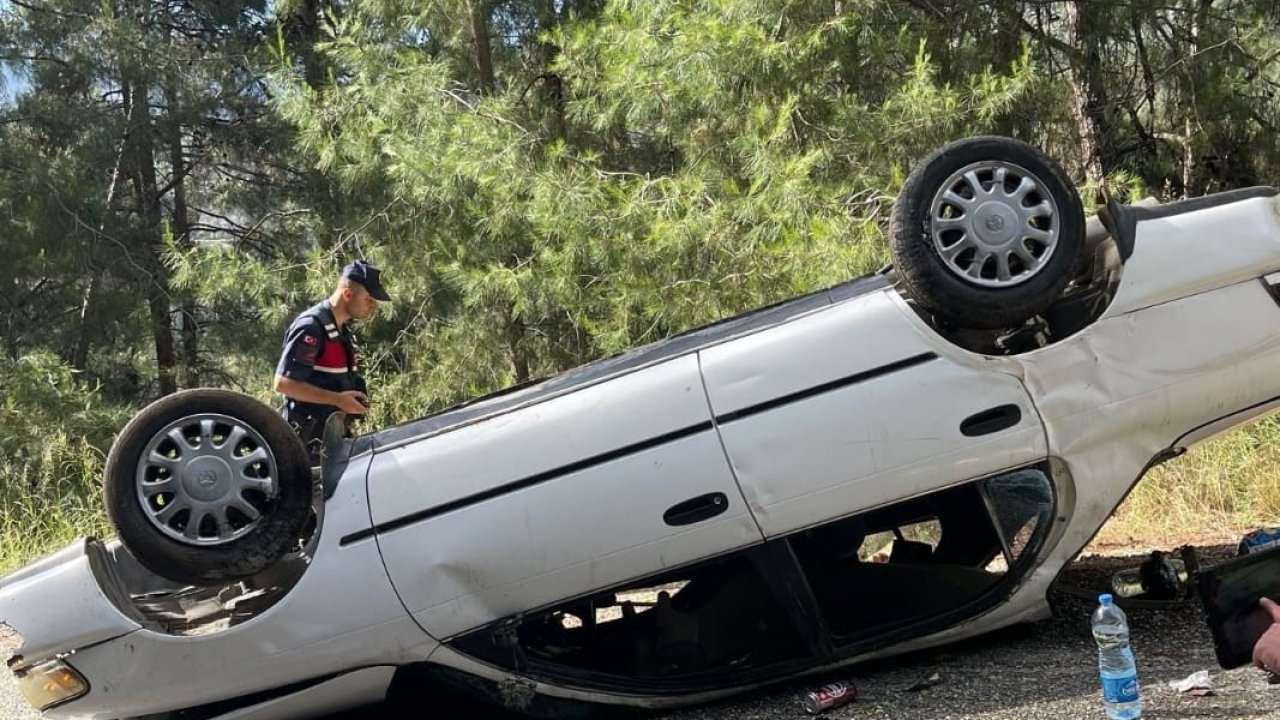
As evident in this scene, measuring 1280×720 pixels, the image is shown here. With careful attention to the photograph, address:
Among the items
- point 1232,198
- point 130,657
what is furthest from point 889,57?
point 130,657

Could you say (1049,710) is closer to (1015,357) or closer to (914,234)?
(1015,357)

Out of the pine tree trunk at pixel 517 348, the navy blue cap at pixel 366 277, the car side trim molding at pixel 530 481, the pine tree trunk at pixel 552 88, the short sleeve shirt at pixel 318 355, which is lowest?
the pine tree trunk at pixel 517 348

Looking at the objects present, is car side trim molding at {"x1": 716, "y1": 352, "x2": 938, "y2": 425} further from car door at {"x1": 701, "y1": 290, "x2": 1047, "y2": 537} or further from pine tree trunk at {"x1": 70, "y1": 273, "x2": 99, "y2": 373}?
pine tree trunk at {"x1": 70, "y1": 273, "x2": 99, "y2": 373}

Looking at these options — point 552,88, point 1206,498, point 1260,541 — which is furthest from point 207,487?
point 552,88

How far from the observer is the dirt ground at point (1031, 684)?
352cm

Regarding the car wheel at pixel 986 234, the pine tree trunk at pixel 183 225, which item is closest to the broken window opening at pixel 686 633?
the car wheel at pixel 986 234

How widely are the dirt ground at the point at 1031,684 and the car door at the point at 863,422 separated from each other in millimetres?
677

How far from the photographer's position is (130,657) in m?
3.90

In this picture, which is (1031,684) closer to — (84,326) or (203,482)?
(203,482)

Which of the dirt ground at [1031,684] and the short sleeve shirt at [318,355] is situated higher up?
the short sleeve shirt at [318,355]

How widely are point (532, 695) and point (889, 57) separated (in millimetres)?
5738

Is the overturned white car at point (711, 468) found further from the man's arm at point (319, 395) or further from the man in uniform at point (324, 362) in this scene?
the man in uniform at point (324, 362)

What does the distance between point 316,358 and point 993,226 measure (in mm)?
2803

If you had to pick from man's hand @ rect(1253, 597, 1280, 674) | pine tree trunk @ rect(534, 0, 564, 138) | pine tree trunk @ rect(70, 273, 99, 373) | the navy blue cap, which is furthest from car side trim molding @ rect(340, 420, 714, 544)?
pine tree trunk @ rect(70, 273, 99, 373)
